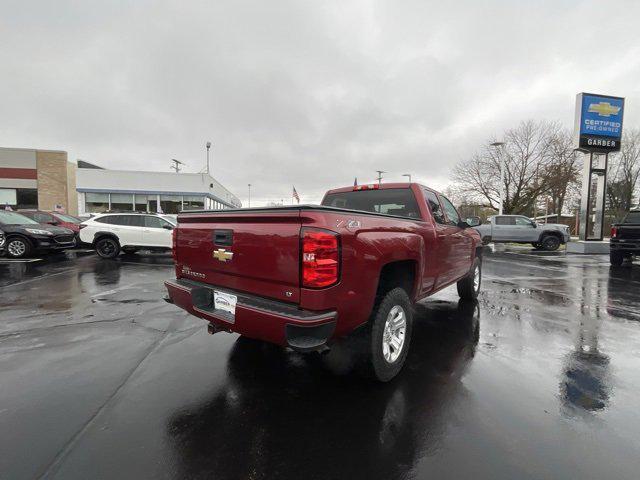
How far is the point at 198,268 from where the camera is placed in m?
3.39

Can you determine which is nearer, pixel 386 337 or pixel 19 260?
pixel 386 337

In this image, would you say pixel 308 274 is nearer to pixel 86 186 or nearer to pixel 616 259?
pixel 616 259

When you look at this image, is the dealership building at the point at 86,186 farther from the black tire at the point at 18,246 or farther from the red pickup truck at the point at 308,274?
the red pickup truck at the point at 308,274

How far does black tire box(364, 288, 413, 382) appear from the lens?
9.69ft

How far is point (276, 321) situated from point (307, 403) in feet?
2.66

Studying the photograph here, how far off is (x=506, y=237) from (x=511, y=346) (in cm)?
1621

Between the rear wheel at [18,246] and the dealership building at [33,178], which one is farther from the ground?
the dealership building at [33,178]

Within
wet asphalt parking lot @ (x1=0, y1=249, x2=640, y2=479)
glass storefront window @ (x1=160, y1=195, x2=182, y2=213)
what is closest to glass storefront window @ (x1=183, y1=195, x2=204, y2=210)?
glass storefront window @ (x1=160, y1=195, x2=182, y2=213)

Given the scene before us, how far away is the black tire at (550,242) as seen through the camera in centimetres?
1778

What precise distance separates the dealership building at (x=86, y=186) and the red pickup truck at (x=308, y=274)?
27.5m

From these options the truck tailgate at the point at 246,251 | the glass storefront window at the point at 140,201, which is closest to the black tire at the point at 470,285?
the truck tailgate at the point at 246,251

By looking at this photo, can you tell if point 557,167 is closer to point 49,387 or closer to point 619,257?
point 619,257

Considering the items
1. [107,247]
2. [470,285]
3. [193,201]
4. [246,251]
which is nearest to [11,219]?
[107,247]

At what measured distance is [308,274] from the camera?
2.48 metres
